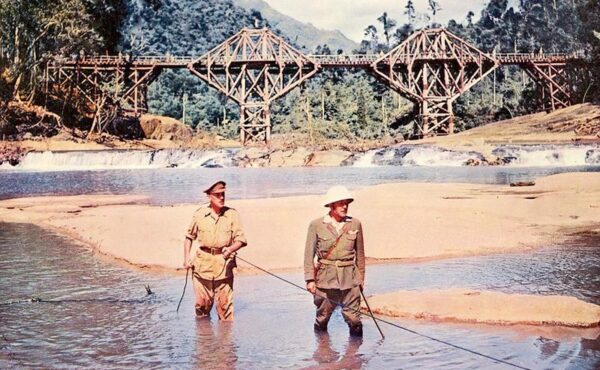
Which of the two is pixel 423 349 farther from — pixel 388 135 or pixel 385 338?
pixel 388 135

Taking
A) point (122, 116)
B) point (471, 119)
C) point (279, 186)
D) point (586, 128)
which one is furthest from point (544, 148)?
point (122, 116)

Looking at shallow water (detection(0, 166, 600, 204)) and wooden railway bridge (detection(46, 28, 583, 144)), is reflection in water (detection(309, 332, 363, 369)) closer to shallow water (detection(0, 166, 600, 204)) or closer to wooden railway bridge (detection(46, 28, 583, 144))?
shallow water (detection(0, 166, 600, 204))

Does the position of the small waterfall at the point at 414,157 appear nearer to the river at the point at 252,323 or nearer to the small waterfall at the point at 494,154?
the small waterfall at the point at 494,154

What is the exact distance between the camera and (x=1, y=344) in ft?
22.0

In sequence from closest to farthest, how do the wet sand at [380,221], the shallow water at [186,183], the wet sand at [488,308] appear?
the wet sand at [488,308]
the wet sand at [380,221]
the shallow water at [186,183]

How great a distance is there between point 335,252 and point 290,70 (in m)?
54.1

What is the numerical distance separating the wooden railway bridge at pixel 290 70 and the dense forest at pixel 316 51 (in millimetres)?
2009

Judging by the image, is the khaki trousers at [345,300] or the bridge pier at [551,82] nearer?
the khaki trousers at [345,300]

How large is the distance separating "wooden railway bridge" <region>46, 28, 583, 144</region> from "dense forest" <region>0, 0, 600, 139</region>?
2009mm

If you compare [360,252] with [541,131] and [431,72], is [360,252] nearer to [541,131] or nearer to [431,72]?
[541,131]

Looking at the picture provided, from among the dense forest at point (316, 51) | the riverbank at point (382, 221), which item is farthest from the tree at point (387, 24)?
the riverbank at point (382, 221)

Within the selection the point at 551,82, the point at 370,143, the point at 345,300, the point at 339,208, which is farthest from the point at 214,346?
the point at 551,82

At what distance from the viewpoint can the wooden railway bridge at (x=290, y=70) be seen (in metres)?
55.7

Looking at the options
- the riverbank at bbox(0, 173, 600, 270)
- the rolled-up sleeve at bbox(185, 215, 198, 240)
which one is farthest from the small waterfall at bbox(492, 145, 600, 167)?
the rolled-up sleeve at bbox(185, 215, 198, 240)
